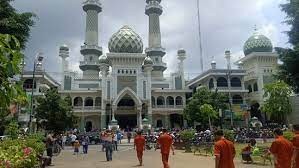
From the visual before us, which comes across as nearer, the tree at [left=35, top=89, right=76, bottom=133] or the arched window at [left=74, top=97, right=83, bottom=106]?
the tree at [left=35, top=89, right=76, bottom=133]

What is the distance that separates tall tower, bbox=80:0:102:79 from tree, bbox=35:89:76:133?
28.0m

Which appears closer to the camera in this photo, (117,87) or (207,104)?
(207,104)

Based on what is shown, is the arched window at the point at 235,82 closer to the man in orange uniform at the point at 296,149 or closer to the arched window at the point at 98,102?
the arched window at the point at 98,102

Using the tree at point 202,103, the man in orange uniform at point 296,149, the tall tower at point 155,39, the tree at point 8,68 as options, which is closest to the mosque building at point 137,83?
the tall tower at point 155,39

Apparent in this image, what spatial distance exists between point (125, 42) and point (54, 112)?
87.6 ft

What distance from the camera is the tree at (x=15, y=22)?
751 inches

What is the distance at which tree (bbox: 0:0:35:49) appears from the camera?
19.1 m

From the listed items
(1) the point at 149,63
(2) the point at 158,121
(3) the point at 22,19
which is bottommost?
(2) the point at 158,121

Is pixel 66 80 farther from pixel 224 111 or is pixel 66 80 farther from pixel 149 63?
pixel 224 111

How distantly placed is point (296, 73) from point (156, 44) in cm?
5357

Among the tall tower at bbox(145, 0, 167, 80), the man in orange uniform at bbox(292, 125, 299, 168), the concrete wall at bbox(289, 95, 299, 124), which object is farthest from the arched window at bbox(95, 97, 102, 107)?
the man in orange uniform at bbox(292, 125, 299, 168)

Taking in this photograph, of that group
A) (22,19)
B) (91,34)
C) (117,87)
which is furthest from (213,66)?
(22,19)

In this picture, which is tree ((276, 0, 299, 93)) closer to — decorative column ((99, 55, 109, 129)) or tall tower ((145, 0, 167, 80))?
decorative column ((99, 55, 109, 129))

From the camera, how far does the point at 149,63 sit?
2499 inches
